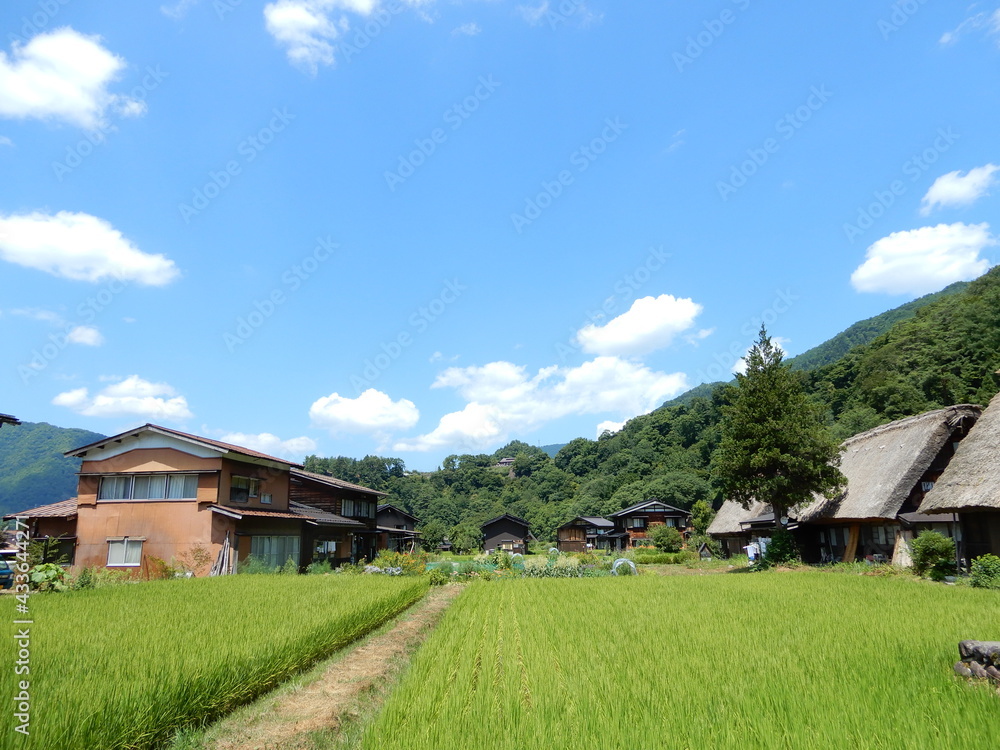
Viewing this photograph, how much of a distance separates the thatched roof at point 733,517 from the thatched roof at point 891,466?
581 cm

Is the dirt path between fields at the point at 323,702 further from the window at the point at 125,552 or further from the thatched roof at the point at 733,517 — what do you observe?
the thatched roof at the point at 733,517

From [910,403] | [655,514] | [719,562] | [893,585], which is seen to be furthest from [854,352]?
[893,585]

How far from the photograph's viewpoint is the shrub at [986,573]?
15.6m

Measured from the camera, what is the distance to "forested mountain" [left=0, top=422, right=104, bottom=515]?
259 feet

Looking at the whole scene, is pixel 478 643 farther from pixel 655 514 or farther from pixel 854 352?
pixel 854 352

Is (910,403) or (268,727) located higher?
(910,403)

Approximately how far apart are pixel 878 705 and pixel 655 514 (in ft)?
179

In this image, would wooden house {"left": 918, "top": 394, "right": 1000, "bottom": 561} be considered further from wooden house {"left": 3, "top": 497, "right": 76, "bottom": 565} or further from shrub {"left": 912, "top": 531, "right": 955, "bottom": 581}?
wooden house {"left": 3, "top": 497, "right": 76, "bottom": 565}

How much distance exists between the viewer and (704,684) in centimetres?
617

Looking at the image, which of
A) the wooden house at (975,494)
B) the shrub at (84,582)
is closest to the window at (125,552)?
the shrub at (84,582)

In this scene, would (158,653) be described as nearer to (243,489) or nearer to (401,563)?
(243,489)

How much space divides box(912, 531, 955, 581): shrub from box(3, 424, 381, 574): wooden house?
2434cm

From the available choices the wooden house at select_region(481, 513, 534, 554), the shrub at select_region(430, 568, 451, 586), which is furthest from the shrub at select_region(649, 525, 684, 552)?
the shrub at select_region(430, 568, 451, 586)

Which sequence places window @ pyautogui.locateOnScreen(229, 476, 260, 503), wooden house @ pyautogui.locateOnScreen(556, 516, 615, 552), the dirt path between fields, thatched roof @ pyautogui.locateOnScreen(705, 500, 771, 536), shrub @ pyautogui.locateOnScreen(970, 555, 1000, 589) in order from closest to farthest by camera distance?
the dirt path between fields → shrub @ pyautogui.locateOnScreen(970, 555, 1000, 589) → window @ pyautogui.locateOnScreen(229, 476, 260, 503) → thatched roof @ pyautogui.locateOnScreen(705, 500, 771, 536) → wooden house @ pyautogui.locateOnScreen(556, 516, 615, 552)
